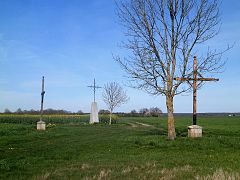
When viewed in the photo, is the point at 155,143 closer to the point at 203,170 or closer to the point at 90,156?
the point at 90,156

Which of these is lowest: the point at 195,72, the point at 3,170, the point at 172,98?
the point at 3,170

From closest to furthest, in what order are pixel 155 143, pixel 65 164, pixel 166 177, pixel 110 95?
pixel 166 177 → pixel 65 164 → pixel 155 143 → pixel 110 95

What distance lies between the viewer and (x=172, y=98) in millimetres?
19672

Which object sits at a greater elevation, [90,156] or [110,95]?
[110,95]

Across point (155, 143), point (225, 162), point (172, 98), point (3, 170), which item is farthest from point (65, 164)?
point (172, 98)

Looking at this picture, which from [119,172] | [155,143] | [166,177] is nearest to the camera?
[166,177]

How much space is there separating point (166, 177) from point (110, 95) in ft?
158

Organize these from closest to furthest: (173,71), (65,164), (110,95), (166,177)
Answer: (166,177), (65,164), (173,71), (110,95)

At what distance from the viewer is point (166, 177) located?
25.4ft

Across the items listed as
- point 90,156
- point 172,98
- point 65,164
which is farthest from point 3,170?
point 172,98

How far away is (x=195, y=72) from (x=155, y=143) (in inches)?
209

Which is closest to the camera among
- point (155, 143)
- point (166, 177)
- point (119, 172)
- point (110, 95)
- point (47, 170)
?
point (166, 177)

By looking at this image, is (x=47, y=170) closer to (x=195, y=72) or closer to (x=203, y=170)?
(x=203, y=170)

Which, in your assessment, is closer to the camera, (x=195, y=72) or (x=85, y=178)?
(x=85, y=178)
